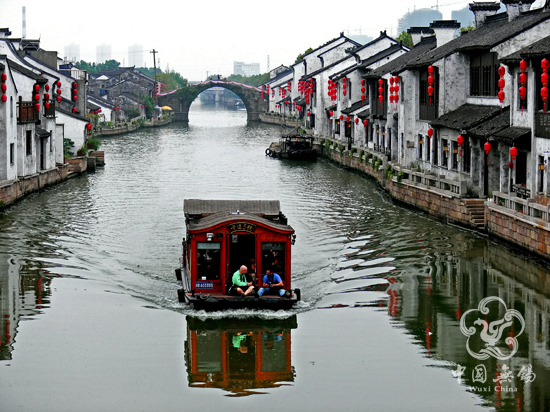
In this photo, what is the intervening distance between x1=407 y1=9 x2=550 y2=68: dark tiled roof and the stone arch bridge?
111 metres

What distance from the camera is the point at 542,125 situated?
32.7 metres

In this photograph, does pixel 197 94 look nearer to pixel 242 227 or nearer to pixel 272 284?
pixel 242 227

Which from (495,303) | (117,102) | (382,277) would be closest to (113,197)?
(382,277)

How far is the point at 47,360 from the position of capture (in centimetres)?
2088

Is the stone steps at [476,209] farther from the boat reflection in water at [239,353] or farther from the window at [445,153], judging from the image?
the boat reflection in water at [239,353]

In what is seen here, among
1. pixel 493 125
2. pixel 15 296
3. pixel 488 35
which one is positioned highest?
pixel 488 35

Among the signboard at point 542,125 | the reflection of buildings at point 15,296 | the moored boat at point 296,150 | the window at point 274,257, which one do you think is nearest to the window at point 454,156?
the signboard at point 542,125

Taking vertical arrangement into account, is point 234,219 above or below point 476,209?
above

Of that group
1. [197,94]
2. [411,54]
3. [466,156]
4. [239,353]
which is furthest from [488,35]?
[197,94]

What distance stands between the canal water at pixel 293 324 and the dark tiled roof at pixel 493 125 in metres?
4.53

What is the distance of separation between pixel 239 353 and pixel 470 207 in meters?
18.3

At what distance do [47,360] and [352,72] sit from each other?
190 ft

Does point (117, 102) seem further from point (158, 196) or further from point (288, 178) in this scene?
point (158, 196)

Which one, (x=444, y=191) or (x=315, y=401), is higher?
(x=444, y=191)
